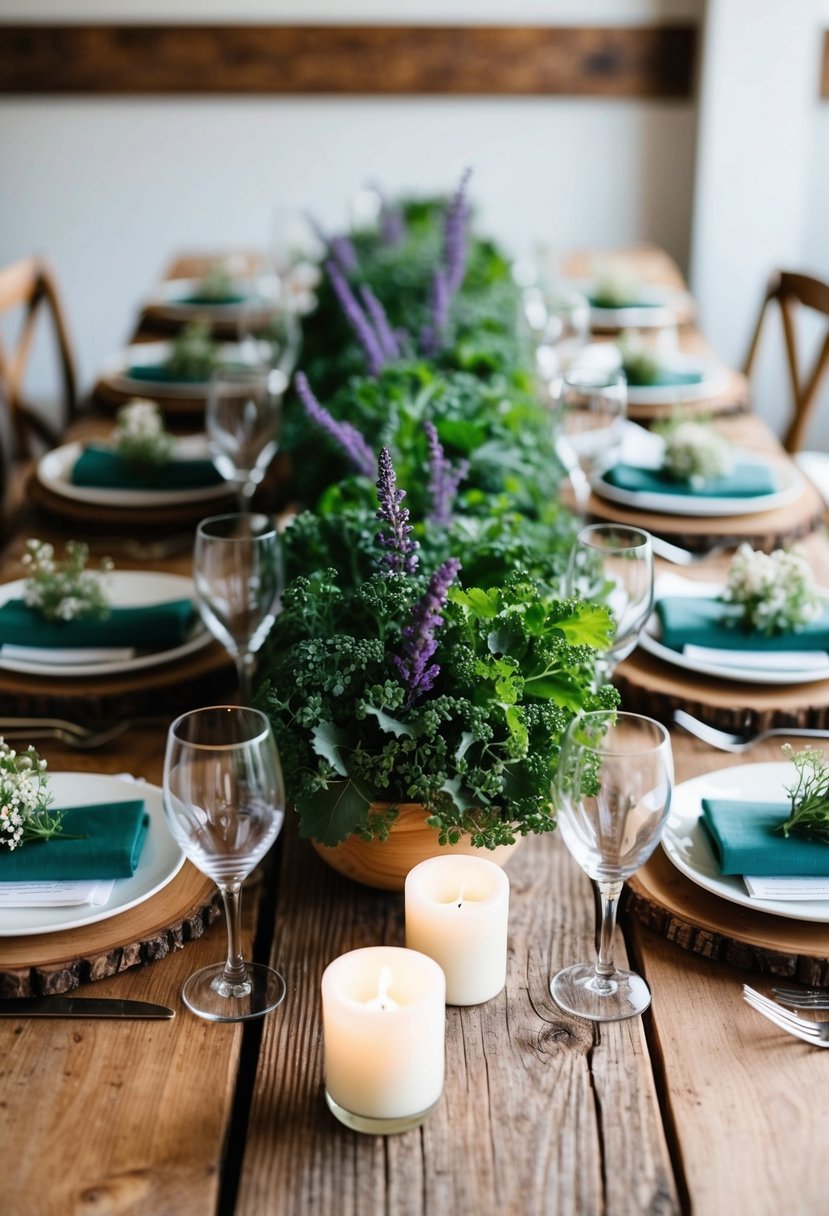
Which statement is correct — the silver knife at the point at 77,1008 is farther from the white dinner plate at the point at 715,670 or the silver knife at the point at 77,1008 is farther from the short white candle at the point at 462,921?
the white dinner plate at the point at 715,670

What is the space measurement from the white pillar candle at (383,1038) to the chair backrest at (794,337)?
213cm

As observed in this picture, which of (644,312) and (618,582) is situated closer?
(618,582)

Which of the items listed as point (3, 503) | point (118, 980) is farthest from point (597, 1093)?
point (3, 503)

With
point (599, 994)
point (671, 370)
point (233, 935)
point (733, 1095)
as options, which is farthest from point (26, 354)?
point (733, 1095)

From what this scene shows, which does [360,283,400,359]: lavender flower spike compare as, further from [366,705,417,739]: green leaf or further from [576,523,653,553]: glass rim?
[366,705,417,739]: green leaf

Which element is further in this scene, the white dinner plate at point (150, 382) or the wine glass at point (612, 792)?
the white dinner plate at point (150, 382)

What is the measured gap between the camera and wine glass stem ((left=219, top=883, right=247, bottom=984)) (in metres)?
0.96

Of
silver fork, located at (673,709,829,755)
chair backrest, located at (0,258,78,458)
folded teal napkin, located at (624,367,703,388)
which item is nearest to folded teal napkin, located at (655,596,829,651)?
silver fork, located at (673,709,829,755)

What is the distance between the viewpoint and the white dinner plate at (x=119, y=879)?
103 centimetres

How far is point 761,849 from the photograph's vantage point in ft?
3.50

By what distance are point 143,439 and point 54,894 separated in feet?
3.66

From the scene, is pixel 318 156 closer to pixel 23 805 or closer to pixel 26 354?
pixel 26 354

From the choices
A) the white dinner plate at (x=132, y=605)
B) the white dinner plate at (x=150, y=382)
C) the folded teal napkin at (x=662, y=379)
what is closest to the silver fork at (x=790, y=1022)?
the white dinner plate at (x=132, y=605)

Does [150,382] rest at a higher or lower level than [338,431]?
lower
